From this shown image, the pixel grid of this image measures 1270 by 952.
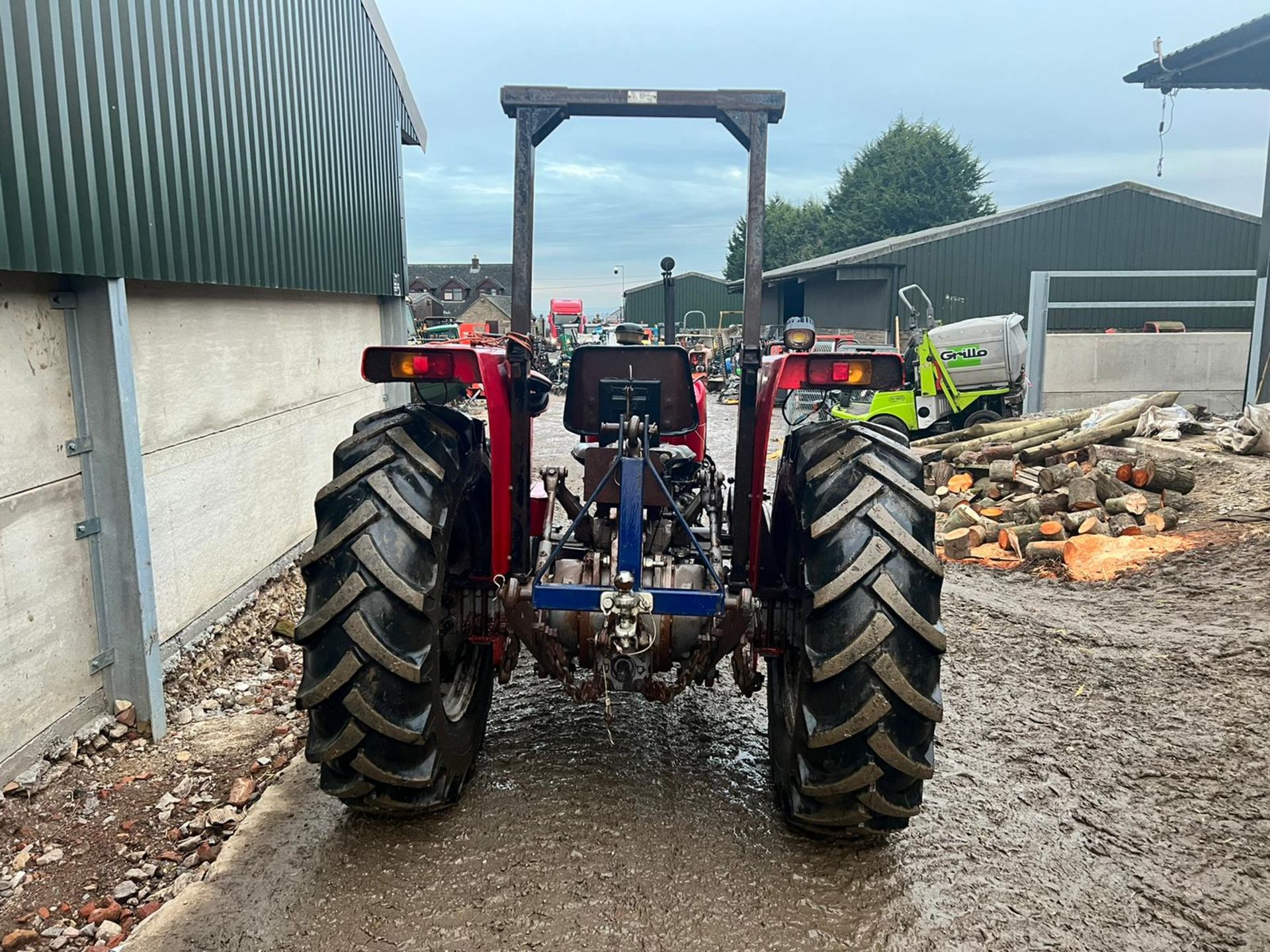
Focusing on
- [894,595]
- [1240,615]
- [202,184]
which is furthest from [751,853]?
[202,184]

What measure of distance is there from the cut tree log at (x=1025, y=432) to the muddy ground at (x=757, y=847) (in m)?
5.38

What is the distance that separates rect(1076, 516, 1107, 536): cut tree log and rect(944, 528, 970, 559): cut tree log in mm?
847

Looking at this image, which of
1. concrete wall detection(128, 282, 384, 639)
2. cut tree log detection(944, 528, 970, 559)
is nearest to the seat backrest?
concrete wall detection(128, 282, 384, 639)

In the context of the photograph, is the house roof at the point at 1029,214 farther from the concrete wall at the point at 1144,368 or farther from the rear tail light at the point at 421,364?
the rear tail light at the point at 421,364

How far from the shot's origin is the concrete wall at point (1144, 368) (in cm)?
1210

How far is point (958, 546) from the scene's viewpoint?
7195mm

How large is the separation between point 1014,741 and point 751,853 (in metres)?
1.52

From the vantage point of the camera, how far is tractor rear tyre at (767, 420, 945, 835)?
105 inches

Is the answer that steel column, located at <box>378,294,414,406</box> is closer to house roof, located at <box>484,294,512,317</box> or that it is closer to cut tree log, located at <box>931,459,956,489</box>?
cut tree log, located at <box>931,459,956,489</box>

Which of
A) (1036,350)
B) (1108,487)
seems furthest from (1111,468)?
(1036,350)

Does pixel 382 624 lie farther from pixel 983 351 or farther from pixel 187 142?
pixel 983 351

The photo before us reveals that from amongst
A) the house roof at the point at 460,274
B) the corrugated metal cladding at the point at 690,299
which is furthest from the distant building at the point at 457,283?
the corrugated metal cladding at the point at 690,299

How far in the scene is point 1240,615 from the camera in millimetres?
5363

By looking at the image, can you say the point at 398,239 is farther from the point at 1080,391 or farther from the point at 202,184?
the point at 1080,391
